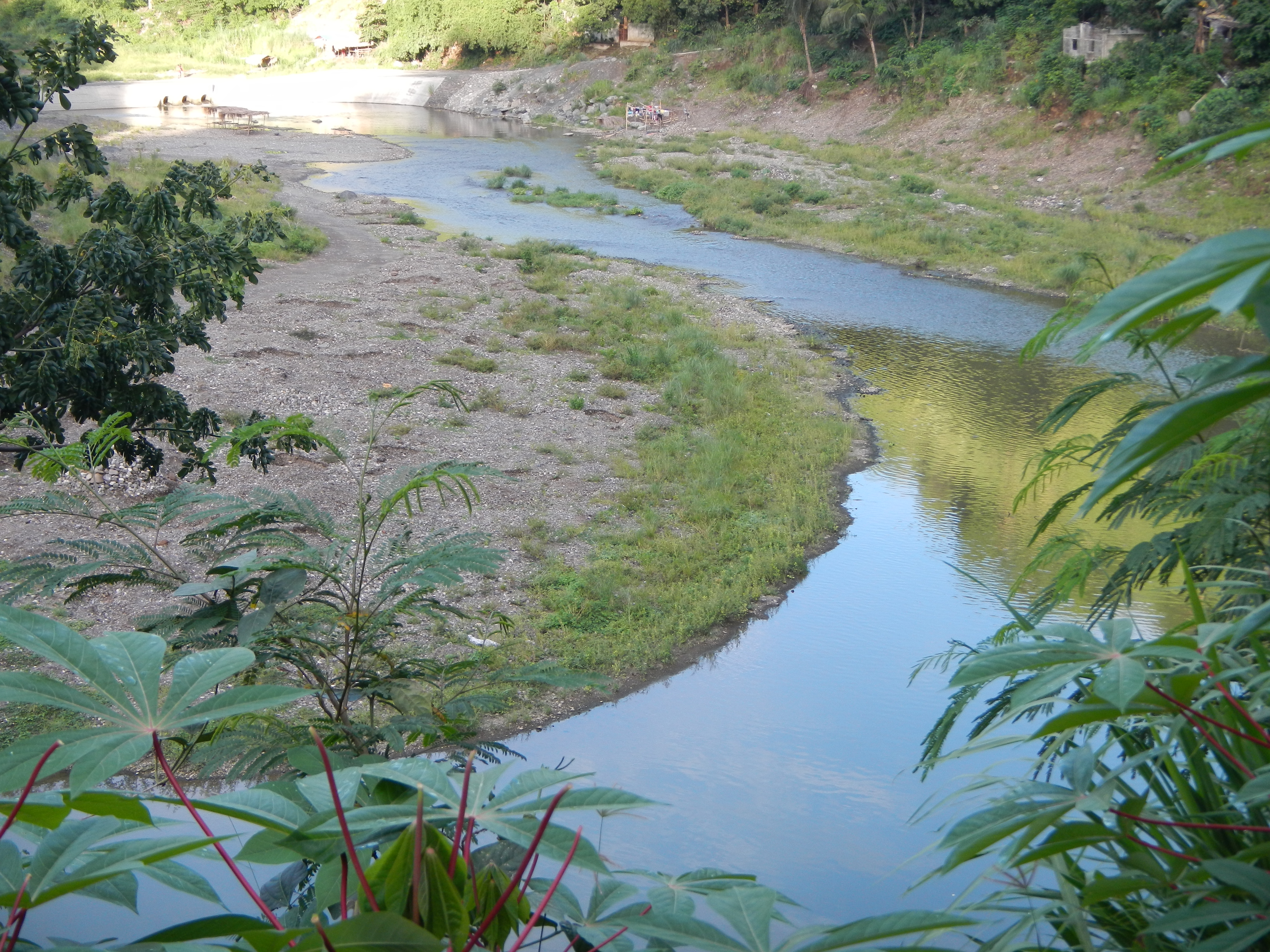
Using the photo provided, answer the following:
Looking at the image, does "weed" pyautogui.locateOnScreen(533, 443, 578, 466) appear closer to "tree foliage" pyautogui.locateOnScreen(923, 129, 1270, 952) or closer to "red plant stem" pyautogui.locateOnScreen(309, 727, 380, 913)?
Answer: "tree foliage" pyautogui.locateOnScreen(923, 129, 1270, 952)

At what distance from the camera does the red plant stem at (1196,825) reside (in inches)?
34.5

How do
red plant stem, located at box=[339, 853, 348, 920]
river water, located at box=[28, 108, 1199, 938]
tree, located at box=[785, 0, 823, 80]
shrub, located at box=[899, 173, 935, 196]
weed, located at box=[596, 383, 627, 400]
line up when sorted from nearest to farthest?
red plant stem, located at box=[339, 853, 348, 920] → river water, located at box=[28, 108, 1199, 938] → weed, located at box=[596, 383, 627, 400] → shrub, located at box=[899, 173, 935, 196] → tree, located at box=[785, 0, 823, 80]

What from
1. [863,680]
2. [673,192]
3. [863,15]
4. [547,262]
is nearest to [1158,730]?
[863,680]

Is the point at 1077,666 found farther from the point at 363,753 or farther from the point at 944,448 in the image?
the point at 944,448

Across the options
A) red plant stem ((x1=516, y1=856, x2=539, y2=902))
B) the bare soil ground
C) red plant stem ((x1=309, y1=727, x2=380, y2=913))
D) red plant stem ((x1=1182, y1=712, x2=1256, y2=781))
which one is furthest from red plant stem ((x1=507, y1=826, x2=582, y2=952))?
the bare soil ground

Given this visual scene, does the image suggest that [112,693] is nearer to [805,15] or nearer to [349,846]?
[349,846]

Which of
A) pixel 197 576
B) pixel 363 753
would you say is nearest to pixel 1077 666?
pixel 363 753

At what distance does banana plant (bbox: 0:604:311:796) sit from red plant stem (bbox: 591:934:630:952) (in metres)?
0.34

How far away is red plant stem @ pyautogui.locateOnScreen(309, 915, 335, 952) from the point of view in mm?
627

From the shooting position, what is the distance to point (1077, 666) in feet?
3.34

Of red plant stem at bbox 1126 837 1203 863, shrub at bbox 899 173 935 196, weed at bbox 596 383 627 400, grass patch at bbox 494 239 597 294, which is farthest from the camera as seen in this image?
shrub at bbox 899 173 935 196

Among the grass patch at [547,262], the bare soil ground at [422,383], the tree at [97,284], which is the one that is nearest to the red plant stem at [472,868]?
the bare soil ground at [422,383]

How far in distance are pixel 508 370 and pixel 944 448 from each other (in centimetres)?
445

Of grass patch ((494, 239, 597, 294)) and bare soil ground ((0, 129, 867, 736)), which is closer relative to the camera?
bare soil ground ((0, 129, 867, 736))
